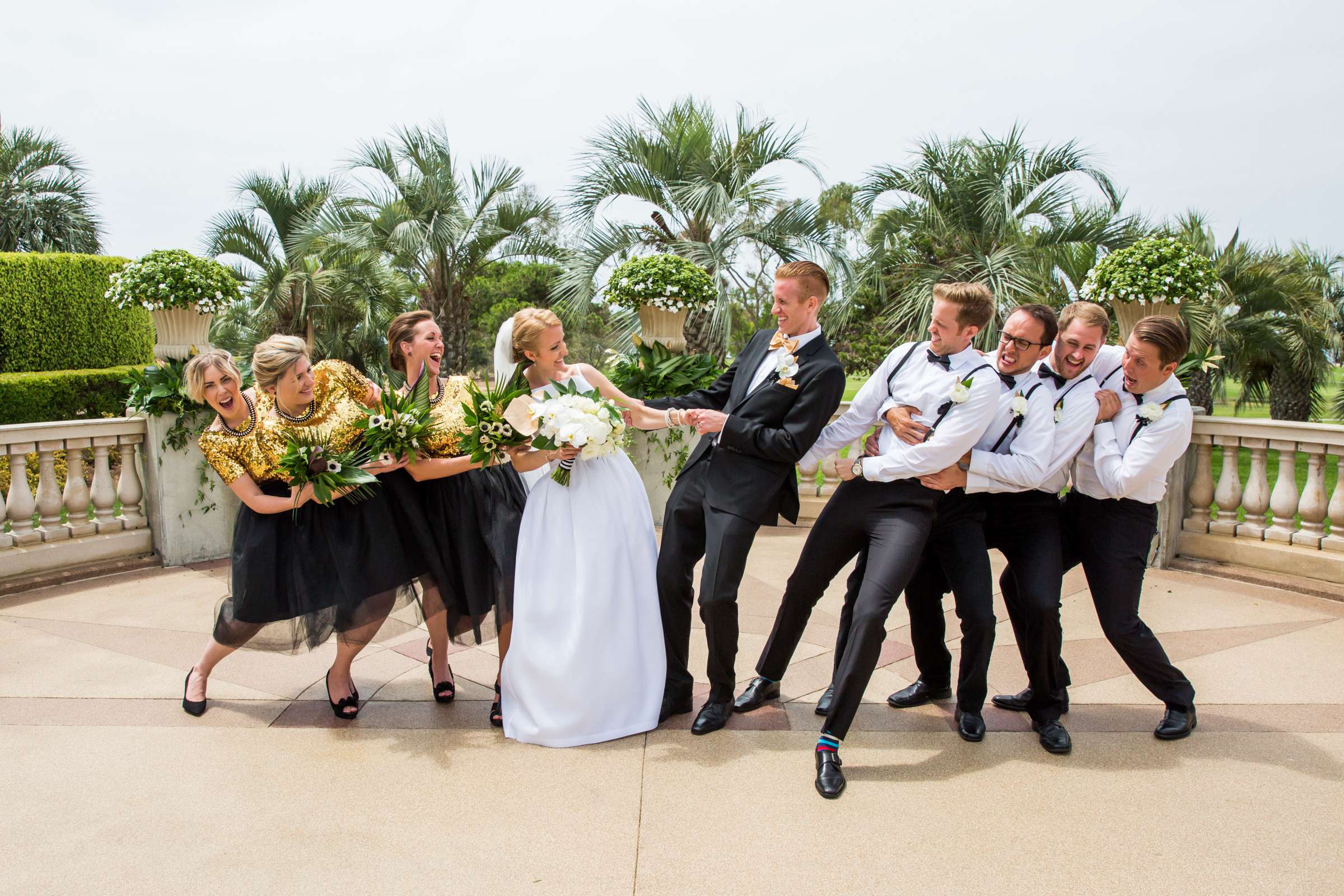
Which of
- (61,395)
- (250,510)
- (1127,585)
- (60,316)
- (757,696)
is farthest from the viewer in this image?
(60,316)

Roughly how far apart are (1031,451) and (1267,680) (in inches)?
83.4

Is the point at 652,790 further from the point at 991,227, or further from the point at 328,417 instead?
the point at 991,227

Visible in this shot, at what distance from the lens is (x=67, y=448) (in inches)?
265

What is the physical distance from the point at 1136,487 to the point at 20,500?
7154 mm

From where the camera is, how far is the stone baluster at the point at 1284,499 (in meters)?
6.37

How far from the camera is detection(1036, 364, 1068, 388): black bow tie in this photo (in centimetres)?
415

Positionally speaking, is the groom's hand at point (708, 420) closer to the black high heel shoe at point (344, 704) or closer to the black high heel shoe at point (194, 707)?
the black high heel shoe at point (344, 704)

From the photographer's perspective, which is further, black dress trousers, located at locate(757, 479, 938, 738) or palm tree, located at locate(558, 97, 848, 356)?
palm tree, located at locate(558, 97, 848, 356)

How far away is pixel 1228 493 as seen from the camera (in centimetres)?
675

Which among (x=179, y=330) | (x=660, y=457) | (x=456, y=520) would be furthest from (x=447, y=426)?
(x=179, y=330)

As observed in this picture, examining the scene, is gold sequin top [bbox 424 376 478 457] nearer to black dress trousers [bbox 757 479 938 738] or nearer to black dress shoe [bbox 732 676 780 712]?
black dress trousers [bbox 757 479 938 738]

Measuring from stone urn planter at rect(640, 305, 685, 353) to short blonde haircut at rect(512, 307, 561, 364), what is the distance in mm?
4491

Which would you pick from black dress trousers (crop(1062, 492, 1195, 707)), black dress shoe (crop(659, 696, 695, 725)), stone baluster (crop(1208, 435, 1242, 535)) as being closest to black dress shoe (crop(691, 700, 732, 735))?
black dress shoe (crop(659, 696, 695, 725))

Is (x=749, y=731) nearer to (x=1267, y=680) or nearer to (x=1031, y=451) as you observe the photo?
(x=1031, y=451)
